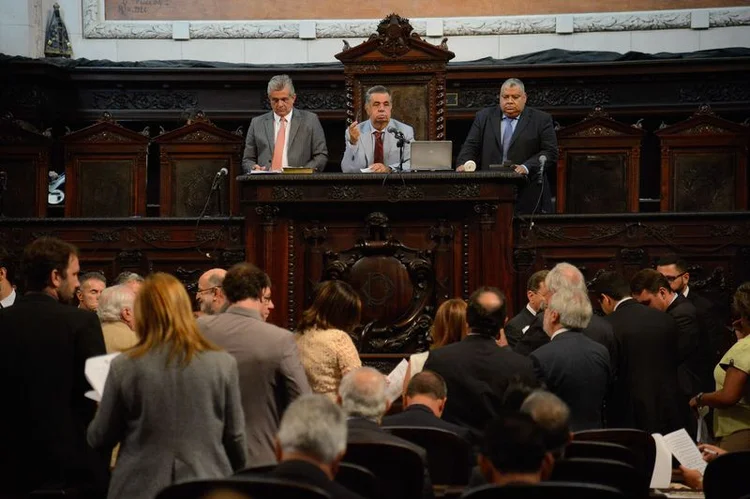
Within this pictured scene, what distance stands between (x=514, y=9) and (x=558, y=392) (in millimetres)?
7760

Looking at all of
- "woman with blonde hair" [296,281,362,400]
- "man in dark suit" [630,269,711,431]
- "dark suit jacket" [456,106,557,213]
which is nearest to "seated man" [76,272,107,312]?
"woman with blonde hair" [296,281,362,400]

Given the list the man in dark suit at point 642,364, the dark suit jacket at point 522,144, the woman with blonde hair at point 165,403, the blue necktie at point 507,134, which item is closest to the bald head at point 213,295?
the woman with blonde hair at point 165,403

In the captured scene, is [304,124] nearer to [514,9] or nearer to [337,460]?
[514,9]

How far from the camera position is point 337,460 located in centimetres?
384

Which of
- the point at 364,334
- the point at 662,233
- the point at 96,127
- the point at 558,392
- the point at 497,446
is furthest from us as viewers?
the point at 96,127

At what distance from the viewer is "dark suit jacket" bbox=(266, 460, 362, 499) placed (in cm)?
370

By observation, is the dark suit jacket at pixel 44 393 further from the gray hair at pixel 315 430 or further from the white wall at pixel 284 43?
the white wall at pixel 284 43

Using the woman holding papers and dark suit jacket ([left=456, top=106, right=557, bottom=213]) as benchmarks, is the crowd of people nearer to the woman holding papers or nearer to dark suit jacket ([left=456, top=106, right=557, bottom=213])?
the woman holding papers

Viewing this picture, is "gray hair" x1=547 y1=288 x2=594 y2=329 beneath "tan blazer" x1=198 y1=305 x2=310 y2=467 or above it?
Result: above

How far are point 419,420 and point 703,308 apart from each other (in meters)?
3.89

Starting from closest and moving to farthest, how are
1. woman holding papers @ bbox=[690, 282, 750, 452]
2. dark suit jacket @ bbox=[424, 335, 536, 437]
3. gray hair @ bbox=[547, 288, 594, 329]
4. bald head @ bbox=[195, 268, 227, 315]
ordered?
dark suit jacket @ bbox=[424, 335, 536, 437] → gray hair @ bbox=[547, 288, 594, 329] → bald head @ bbox=[195, 268, 227, 315] → woman holding papers @ bbox=[690, 282, 750, 452]

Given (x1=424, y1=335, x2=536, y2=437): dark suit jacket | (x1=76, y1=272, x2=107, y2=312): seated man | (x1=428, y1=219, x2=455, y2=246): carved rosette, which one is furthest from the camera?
(x1=428, y1=219, x2=455, y2=246): carved rosette

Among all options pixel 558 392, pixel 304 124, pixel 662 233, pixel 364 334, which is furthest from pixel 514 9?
pixel 558 392

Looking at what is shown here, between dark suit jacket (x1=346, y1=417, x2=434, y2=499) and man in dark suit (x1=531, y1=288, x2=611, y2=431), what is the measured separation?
1.41 meters
